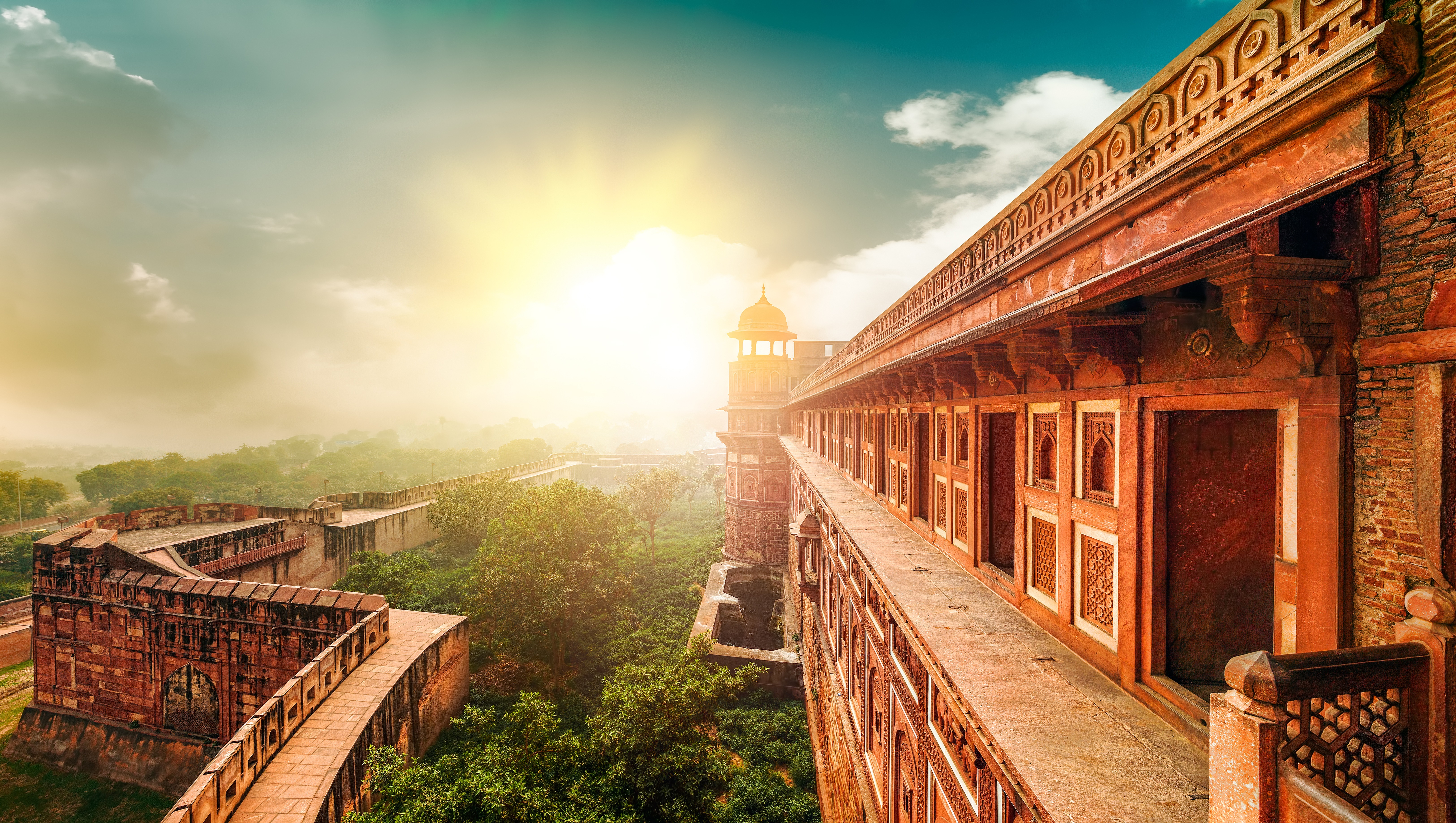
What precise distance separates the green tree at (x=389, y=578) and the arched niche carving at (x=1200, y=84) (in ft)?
64.1

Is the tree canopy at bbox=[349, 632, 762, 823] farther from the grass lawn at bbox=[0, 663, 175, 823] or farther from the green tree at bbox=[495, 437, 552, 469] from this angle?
the green tree at bbox=[495, 437, 552, 469]

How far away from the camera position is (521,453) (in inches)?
3017

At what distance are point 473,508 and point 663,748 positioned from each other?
A: 784 inches

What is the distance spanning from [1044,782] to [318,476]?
6598cm

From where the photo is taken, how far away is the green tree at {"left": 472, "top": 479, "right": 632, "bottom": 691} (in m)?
14.9

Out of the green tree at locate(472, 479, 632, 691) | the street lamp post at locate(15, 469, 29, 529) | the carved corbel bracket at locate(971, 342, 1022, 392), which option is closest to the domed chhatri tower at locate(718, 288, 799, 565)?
the green tree at locate(472, 479, 632, 691)

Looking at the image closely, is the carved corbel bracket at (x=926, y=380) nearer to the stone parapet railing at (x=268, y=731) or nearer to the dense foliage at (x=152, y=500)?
the stone parapet railing at (x=268, y=731)

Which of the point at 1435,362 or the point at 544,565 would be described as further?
the point at 544,565

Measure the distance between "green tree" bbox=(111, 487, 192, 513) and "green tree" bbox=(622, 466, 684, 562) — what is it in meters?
28.5

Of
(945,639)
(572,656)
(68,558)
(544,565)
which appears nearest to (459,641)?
(544,565)

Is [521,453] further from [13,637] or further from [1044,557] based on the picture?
[1044,557]

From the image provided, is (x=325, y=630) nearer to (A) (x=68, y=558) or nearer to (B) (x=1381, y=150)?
(A) (x=68, y=558)

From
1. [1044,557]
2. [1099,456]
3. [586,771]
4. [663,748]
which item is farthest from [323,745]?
[1099,456]

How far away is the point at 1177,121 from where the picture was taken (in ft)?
8.73
